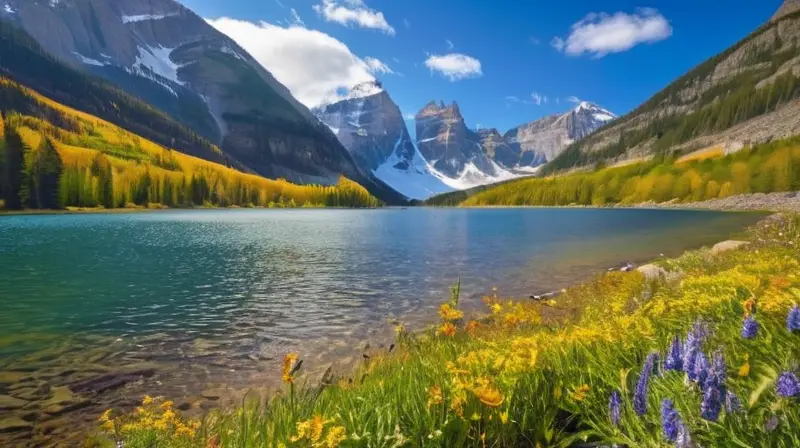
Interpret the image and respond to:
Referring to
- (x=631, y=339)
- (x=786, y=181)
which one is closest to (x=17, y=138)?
(x=631, y=339)

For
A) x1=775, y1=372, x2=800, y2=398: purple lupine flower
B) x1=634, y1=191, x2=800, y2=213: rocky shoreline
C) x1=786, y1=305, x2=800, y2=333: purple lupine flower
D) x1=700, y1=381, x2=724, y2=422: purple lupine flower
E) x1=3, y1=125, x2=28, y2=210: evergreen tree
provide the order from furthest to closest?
x1=3, y1=125, x2=28, y2=210: evergreen tree < x1=634, y1=191, x2=800, y2=213: rocky shoreline < x1=786, y1=305, x2=800, y2=333: purple lupine flower < x1=700, y1=381, x2=724, y2=422: purple lupine flower < x1=775, y1=372, x2=800, y2=398: purple lupine flower

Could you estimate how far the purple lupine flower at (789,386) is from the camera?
2.78 meters

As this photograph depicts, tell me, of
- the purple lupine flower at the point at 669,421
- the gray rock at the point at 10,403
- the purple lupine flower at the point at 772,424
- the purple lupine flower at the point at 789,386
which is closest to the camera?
the purple lupine flower at the point at 789,386

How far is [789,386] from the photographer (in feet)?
9.14

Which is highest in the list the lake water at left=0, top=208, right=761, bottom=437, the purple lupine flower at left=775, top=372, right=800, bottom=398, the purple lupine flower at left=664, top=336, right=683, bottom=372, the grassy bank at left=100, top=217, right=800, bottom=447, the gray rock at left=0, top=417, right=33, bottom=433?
the purple lupine flower at left=775, top=372, right=800, bottom=398

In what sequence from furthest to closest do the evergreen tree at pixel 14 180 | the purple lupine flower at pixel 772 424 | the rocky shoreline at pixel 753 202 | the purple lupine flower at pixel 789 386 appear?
the evergreen tree at pixel 14 180, the rocky shoreline at pixel 753 202, the purple lupine flower at pixel 772 424, the purple lupine flower at pixel 789 386

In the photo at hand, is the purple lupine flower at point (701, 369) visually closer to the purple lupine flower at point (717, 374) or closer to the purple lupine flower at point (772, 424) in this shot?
the purple lupine flower at point (717, 374)

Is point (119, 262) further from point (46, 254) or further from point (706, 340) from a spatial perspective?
point (706, 340)

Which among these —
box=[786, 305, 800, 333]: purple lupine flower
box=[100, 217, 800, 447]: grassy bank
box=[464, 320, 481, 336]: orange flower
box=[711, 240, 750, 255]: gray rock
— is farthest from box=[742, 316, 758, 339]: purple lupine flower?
box=[711, 240, 750, 255]: gray rock

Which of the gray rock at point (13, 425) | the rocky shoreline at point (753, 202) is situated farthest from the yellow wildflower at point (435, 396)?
the rocky shoreline at point (753, 202)

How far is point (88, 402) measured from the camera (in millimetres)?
11125

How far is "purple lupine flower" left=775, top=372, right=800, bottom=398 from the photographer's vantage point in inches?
109

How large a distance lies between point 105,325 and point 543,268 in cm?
2812

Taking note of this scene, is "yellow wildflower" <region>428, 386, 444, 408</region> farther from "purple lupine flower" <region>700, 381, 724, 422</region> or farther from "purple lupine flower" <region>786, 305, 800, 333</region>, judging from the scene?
"purple lupine flower" <region>786, 305, 800, 333</region>
